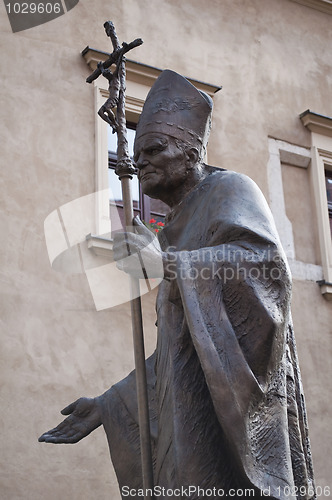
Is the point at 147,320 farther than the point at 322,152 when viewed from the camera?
No

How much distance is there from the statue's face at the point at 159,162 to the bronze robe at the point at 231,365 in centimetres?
21

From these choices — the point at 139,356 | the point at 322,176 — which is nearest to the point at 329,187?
the point at 322,176

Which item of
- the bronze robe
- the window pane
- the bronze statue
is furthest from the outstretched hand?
the window pane

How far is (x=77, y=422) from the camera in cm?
390

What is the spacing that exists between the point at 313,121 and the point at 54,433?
8.43 m

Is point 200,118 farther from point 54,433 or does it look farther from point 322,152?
point 322,152

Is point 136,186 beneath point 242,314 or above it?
above

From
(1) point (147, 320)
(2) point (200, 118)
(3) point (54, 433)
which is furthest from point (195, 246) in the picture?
(1) point (147, 320)

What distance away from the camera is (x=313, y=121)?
11.7 meters

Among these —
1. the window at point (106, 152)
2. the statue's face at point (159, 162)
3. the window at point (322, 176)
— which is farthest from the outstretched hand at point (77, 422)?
the window at point (322, 176)

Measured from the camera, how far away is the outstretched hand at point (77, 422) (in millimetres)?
3846

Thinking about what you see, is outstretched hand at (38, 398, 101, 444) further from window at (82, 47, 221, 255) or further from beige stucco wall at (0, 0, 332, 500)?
window at (82, 47, 221, 255)

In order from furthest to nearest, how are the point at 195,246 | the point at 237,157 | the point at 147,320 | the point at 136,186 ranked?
the point at 237,157 → the point at 136,186 → the point at 147,320 → the point at 195,246

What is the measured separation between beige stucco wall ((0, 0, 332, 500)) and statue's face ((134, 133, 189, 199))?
458 centimetres
